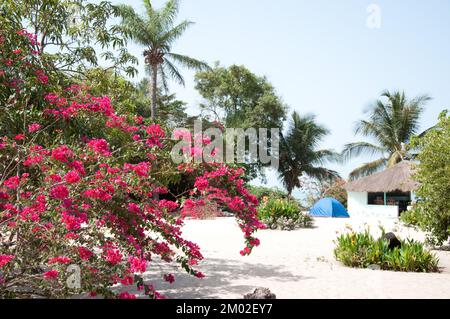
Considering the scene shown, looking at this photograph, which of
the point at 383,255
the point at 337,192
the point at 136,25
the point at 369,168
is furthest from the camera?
the point at 337,192

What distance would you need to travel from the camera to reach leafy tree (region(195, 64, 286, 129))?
107 feet

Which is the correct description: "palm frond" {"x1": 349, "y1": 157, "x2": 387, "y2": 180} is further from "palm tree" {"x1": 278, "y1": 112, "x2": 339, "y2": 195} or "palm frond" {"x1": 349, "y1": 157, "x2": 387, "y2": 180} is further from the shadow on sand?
the shadow on sand

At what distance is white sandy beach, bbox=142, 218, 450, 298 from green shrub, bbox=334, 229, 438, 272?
11.4 inches

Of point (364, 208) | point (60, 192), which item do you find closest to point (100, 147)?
point (60, 192)

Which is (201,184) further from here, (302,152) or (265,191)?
(302,152)

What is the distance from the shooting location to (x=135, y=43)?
2550 centimetres

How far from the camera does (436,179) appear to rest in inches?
441

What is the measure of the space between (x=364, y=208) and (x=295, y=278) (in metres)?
20.2

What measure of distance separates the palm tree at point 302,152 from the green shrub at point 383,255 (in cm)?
2432

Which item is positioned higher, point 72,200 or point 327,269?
point 72,200

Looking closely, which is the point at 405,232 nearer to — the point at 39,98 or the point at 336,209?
the point at 336,209

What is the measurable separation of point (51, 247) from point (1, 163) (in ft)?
8.51

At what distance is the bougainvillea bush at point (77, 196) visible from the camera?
4.82m
